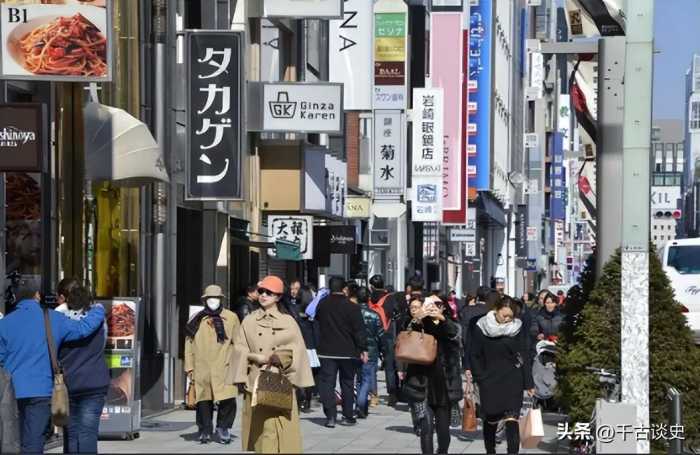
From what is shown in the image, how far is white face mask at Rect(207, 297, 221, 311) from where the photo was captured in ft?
58.6

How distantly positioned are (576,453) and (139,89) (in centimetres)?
850

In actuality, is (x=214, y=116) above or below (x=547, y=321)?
above

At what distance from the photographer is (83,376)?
13.2m

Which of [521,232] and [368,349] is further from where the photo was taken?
[521,232]

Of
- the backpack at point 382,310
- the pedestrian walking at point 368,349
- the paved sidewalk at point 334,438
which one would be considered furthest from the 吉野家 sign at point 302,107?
the paved sidewalk at point 334,438

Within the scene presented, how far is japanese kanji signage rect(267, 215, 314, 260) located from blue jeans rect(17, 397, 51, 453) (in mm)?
16096

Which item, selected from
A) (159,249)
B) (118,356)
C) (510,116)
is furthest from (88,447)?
(510,116)

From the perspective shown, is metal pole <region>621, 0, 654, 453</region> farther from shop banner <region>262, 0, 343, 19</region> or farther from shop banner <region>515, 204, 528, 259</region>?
shop banner <region>515, 204, 528, 259</region>

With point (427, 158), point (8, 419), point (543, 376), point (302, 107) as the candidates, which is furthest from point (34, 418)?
point (427, 158)

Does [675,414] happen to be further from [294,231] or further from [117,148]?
[294,231]

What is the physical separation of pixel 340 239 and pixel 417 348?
61.5ft

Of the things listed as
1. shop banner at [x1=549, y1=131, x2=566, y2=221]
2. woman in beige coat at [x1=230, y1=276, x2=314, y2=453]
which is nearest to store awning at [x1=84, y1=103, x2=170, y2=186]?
woman in beige coat at [x1=230, y1=276, x2=314, y2=453]

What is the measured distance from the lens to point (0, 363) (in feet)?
42.8

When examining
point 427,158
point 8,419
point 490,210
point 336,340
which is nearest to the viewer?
point 8,419
